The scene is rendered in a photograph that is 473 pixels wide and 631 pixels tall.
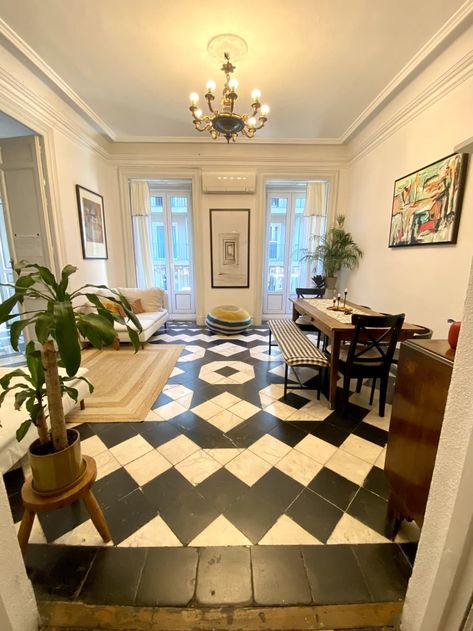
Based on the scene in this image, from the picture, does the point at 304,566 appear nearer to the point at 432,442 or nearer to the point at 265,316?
the point at 432,442

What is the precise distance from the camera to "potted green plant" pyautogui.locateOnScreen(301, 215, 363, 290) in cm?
421

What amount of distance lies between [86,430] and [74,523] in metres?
0.78

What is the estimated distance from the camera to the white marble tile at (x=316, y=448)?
5.67 ft

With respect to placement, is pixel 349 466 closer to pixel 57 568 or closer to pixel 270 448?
pixel 270 448

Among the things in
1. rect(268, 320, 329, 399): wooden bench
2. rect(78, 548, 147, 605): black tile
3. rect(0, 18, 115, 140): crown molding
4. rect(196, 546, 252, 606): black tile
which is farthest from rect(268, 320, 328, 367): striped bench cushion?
rect(0, 18, 115, 140): crown molding

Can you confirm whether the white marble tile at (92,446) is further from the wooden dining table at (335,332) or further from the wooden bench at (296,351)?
the wooden dining table at (335,332)

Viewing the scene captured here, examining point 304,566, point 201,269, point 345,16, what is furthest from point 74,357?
point 201,269

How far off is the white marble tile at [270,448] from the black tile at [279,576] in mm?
528

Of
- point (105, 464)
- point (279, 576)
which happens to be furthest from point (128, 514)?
point (279, 576)

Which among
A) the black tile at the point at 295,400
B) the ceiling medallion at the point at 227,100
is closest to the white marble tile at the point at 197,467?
the black tile at the point at 295,400

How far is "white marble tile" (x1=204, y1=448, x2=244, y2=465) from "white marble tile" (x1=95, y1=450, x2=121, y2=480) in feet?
1.90

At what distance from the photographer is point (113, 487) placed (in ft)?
4.90

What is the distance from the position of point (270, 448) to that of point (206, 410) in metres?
0.67

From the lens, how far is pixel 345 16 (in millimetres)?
2111
